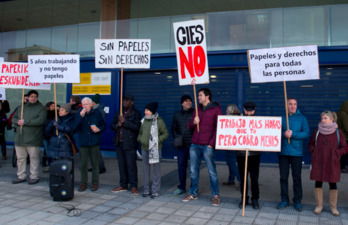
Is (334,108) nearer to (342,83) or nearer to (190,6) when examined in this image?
(342,83)

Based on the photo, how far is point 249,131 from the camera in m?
5.38

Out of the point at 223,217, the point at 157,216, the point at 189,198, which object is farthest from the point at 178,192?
the point at 223,217

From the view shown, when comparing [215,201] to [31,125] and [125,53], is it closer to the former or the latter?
[125,53]

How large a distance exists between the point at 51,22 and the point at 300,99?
961cm

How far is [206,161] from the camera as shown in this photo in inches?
227

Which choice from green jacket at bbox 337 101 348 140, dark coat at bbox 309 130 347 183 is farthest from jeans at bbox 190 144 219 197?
green jacket at bbox 337 101 348 140

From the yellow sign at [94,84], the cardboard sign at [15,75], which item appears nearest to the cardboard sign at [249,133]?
the cardboard sign at [15,75]

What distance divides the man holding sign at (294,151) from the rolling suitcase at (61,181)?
12.4ft

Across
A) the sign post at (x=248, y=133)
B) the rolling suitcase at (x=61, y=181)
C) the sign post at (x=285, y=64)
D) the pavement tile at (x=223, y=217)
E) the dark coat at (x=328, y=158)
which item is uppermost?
the sign post at (x=285, y=64)

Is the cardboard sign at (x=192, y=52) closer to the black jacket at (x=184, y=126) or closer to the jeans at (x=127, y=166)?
the black jacket at (x=184, y=126)

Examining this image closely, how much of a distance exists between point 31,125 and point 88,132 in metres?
1.58

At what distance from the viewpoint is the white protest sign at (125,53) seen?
21.9 feet

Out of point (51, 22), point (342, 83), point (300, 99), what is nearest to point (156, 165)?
point (300, 99)

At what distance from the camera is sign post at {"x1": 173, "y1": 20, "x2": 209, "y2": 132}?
5.86 metres
